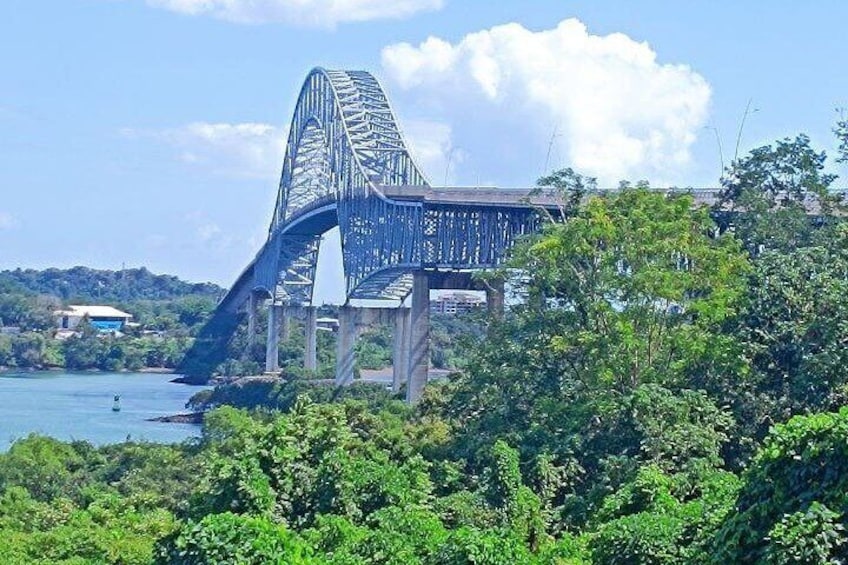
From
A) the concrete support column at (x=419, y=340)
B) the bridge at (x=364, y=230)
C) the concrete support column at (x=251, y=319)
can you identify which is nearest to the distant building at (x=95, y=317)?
the bridge at (x=364, y=230)

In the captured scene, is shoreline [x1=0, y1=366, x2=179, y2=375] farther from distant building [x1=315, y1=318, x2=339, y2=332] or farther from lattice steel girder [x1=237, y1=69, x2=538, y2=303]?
lattice steel girder [x1=237, y1=69, x2=538, y2=303]

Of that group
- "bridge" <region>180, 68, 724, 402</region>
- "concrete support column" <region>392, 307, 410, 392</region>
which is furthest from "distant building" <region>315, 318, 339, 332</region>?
"concrete support column" <region>392, 307, 410, 392</region>

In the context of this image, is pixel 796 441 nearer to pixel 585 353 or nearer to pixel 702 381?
pixel 702 381

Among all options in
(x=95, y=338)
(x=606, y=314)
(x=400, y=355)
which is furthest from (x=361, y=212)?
(x=95, y=338)

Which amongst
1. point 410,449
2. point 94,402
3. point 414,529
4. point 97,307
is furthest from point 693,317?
point 97,307

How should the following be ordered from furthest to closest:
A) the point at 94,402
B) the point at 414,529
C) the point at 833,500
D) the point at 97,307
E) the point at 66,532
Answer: the point at 97,307
the point at 94,402
the point at 66,532
the point at 414,529
the point at 833,500

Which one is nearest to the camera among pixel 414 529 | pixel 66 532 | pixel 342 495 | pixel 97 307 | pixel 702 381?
pixel 414 529

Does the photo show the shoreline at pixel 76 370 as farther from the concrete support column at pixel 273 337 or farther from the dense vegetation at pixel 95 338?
the concrete support column at pixel 273 337
